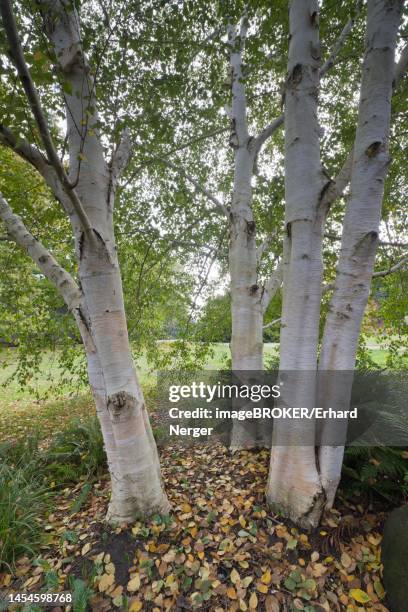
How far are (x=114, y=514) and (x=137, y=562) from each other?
35 centimetres

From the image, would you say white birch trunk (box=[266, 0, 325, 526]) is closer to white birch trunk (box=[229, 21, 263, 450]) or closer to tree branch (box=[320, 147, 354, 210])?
tree branch (box=[320, 147, 354, 210])

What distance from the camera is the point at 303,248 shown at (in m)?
1.72

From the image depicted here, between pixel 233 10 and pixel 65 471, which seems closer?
pixel 233 10

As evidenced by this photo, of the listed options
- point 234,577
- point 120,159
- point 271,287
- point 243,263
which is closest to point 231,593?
point 234,577

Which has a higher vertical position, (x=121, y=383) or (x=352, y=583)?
(x=121, y=383)

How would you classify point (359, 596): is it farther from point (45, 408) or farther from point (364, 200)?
point (45, 408)

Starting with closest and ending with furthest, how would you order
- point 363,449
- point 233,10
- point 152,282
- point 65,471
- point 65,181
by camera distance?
point 65,181 < point 363,449 < point 233,10 < point 65,471 < point 152,282

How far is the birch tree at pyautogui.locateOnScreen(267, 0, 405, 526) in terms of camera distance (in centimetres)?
158

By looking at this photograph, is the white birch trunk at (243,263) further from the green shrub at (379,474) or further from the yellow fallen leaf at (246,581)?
the yellow fallen leaf at (246,581)

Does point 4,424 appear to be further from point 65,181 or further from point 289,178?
point 289,178

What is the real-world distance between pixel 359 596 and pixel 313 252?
7.08 feet

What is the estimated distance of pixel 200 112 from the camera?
117 inches

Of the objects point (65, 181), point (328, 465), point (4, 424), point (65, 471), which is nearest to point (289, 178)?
point (65, 181)

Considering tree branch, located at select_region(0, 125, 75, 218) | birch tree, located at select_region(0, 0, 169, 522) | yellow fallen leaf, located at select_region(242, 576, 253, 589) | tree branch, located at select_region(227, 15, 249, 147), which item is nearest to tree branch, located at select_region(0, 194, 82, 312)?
birch tree, located at select_region(0, 0, 169, 522)
